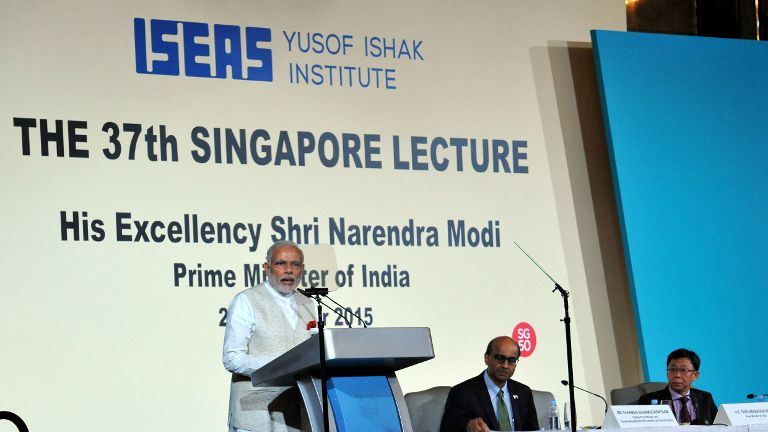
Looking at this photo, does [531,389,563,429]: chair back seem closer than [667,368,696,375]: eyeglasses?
Yes

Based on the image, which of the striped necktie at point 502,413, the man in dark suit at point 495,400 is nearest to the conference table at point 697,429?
the man in dark suit at point 495,400

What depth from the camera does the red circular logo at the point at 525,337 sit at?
655 centimetres

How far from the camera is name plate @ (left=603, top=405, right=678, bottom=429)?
4.19 meters

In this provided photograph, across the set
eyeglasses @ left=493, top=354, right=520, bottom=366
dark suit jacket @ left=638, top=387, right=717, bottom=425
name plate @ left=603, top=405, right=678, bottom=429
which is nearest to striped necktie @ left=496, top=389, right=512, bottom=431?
eyeglasses @ left=493, top=354, right=520, bottom=366

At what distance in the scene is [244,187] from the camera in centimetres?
598

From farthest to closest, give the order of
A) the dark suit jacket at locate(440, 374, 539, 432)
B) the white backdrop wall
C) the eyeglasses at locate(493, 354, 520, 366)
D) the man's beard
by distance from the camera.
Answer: the white backdrop wall
the eyeglasses at locate(493, 354, 520, 366)
the dark suit jacket at locate(440, 374, 539, 432)
the man's beard


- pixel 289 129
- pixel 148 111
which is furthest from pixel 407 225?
pixel 148 111

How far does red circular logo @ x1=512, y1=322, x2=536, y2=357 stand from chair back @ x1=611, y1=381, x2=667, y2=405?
2.48ft

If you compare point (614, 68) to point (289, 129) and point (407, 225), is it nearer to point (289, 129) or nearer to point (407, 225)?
point (407, 225)

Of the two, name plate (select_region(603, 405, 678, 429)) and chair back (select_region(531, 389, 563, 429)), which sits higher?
chair back (select_region(531, 389, 563, 429))

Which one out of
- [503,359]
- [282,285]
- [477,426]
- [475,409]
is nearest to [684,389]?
[503,359]

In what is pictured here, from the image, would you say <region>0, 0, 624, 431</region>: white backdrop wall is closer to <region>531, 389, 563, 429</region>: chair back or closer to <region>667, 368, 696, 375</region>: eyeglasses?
Result: <region>531, 389, 563, 429</region>: chair back

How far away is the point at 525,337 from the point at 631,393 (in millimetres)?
852

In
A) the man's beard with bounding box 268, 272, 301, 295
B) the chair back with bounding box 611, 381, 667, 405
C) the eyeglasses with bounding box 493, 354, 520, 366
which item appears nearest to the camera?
the man's beard with bounding box 268, 272, 301, 295
